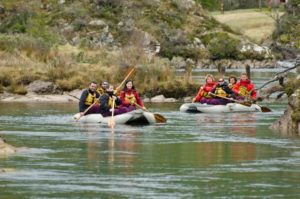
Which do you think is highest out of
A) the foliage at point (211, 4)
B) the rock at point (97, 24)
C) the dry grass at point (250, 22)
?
the foliage at point (211, 4)

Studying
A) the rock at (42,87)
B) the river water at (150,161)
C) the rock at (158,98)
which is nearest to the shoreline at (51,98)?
the rock at (158,98)

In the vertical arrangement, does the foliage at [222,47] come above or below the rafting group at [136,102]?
above

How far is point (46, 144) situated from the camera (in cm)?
2547

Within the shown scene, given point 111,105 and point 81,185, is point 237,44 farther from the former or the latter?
point 81,185

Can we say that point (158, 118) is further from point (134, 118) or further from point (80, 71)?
point (80, 71)

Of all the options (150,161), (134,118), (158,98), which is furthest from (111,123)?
(158,98)

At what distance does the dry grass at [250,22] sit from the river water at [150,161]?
97.9 m

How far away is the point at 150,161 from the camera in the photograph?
71.7 ft

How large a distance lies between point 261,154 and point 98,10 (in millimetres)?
78000

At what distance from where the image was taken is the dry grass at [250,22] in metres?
132

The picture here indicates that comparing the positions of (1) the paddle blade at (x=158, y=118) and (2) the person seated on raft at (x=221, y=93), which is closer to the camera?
(1) the paddle blade at (x=158, y=118)

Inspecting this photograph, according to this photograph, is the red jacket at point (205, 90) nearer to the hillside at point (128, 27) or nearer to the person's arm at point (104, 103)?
the person's arm at point (104, 103)

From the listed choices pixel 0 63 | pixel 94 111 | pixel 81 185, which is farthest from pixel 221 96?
pixel 81 185

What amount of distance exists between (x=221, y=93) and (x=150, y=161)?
64.9 feet
